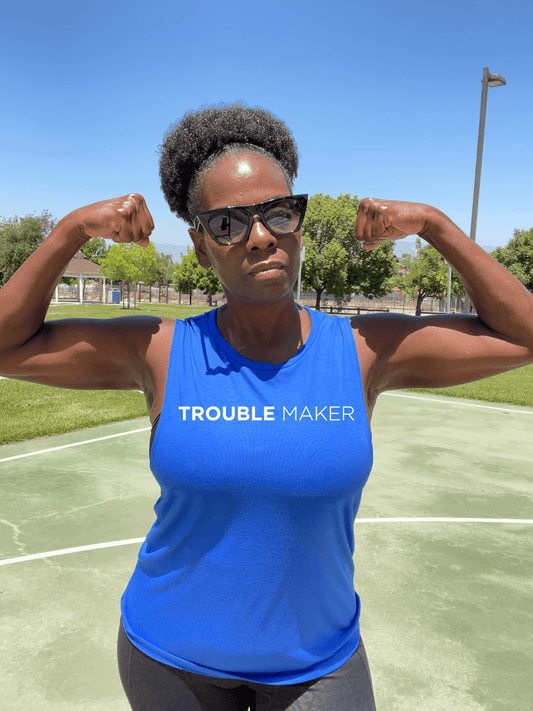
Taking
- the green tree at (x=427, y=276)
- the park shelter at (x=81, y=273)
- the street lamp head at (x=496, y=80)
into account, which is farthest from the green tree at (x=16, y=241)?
the street lamp head at (x=496, y=80)

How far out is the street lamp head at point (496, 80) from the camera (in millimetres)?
12670

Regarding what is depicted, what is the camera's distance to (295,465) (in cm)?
148

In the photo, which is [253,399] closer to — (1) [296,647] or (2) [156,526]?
(2) [156,526]

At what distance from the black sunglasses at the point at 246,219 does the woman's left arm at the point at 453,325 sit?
0.27m

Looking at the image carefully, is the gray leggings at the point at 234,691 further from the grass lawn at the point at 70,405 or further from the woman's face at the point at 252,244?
the grass lawn at the point at 70,405

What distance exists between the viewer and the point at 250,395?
1.56 meters

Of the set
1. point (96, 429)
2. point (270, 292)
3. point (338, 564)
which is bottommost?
point (96, 429)

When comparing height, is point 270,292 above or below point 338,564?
above

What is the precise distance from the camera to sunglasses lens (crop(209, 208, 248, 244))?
1.66 meters

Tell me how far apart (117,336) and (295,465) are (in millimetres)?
695

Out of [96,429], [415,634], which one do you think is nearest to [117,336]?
[415,634]

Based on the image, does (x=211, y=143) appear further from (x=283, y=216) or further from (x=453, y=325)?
(x=453, y=325)

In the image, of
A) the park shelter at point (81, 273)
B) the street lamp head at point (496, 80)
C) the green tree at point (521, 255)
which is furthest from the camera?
the park shelter at point (81, 273)

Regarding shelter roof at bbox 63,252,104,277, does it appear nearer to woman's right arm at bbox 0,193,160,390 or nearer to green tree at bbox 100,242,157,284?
green tree at bbox 100,242,157,284
